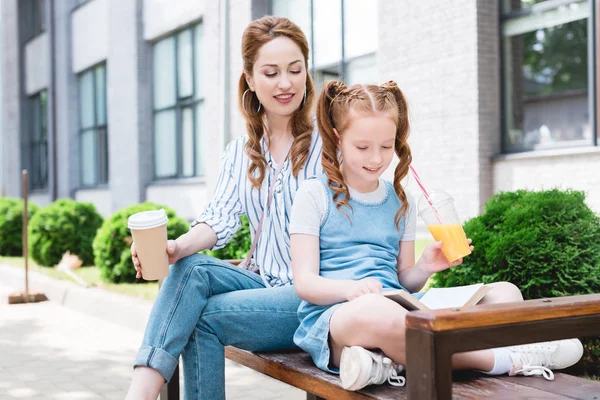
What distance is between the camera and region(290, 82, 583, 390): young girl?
2129 mm

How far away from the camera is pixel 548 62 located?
50.7 feet

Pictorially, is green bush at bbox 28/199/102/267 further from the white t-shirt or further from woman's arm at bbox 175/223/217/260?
the white t-shirt

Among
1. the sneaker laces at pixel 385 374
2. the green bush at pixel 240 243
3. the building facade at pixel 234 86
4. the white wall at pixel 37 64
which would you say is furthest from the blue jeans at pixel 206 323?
the white wall at pixel 37 64

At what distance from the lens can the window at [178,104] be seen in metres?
13.5

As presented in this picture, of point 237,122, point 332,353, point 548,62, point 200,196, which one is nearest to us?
point 332,353

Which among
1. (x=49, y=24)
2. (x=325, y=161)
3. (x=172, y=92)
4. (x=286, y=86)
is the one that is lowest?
(x=325, y=161)

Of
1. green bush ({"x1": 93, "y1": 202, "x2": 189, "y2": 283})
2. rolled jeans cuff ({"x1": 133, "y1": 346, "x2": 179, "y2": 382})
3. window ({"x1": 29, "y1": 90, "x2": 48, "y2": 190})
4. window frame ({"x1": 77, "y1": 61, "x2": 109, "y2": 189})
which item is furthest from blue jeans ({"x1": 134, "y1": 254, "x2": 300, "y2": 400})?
window ({"x1": 29, "y1": 90, "x2": 48, "y2": 190})

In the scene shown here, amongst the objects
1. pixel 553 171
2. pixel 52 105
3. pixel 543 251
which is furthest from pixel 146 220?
pixel 52 105

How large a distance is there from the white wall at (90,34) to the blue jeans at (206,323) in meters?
14.8

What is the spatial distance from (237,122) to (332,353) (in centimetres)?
917

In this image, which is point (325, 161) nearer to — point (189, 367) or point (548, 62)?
point (189, 367)

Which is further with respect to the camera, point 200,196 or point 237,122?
point 200,196

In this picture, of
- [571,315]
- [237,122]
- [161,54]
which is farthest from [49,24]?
[571,315]

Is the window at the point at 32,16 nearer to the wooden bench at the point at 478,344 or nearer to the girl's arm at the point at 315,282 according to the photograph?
the girl's arm at the point at 315,282
